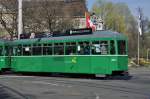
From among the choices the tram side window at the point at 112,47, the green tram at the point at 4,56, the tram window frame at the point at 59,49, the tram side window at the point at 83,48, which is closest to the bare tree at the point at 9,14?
the green tram at the point at 4,56

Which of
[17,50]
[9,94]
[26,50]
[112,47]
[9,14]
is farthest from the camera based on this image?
[9,14]

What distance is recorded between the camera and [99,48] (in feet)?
87.7

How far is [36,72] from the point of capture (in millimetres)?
31859

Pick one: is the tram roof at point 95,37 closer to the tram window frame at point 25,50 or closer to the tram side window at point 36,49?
the tram side window at point 36,49

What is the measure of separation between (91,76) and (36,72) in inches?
183

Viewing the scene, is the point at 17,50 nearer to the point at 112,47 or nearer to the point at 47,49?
the point at 47,49

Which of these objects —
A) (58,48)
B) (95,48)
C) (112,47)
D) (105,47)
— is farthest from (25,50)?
(112,47)

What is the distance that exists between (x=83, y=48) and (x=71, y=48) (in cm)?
103

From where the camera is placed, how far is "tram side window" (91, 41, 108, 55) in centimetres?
2650

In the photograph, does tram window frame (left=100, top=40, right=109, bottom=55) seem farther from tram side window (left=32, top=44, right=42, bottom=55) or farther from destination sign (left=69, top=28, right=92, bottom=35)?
tram side window (left=32, top=44, right=42, bottom=55)

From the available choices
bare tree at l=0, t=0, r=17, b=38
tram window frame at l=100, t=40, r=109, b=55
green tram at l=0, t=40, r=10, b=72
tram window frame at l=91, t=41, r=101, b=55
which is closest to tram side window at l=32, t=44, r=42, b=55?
green tram at l=0, t=40, r=10, b=72

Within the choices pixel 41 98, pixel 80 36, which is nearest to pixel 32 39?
pixel 80 36

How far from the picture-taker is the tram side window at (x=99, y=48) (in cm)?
2650

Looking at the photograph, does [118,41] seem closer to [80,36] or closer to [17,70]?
[80,36]
